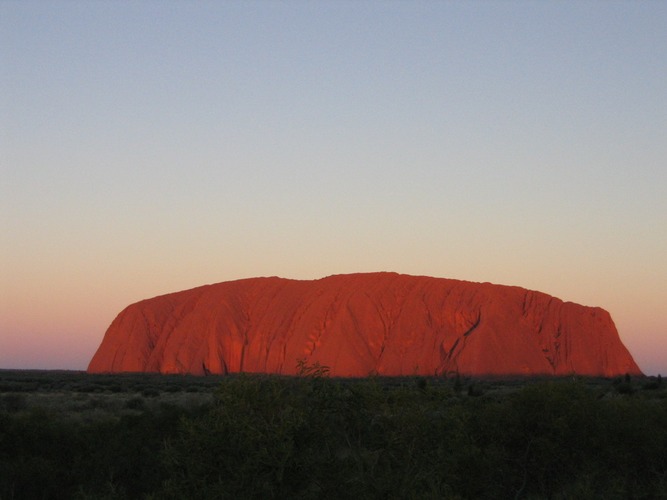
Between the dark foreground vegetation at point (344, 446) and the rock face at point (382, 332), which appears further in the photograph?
the rock face at point (382, 332)

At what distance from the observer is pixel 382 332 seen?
6519 centimetres

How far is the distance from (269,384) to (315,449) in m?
0.93

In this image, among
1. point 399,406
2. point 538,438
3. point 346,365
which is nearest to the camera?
point 399,406

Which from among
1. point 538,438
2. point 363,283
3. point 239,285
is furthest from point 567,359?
point 538,438

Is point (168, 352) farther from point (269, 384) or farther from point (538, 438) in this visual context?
point (269, 384)

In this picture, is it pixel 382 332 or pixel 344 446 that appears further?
pixel 382 332

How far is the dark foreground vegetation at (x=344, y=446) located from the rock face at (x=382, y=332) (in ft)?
126

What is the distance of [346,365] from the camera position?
6203 cm

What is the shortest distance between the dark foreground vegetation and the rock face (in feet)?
126

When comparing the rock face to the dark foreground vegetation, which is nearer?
the dark foreground vegetation

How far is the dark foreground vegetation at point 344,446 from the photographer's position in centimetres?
899

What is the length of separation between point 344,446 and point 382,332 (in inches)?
2188

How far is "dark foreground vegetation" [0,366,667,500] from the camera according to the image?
899cm

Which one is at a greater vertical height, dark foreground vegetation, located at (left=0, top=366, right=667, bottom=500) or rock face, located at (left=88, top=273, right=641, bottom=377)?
rock face, located at (left=88, top=273, right=641, bottom=377)
